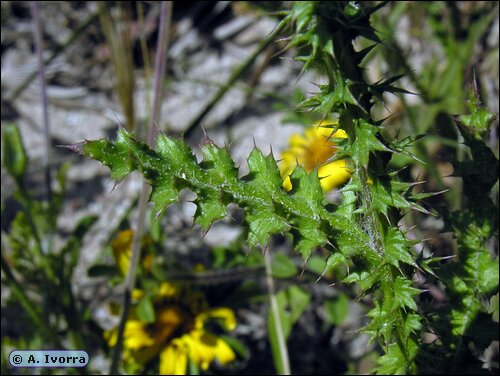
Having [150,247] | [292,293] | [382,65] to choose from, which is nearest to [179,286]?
[150,247]

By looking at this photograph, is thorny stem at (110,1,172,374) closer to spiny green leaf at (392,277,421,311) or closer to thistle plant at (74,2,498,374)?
thistle plant at (74,2,498,374)

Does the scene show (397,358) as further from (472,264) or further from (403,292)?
(472,264)

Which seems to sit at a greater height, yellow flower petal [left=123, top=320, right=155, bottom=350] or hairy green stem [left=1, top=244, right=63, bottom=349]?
hairy green stem [left=1, top=244, right=63, bottom=349]

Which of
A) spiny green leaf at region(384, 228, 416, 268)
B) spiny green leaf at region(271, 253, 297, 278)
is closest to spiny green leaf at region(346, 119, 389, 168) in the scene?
spiny green leaf at region(384, 228, 416, 268)

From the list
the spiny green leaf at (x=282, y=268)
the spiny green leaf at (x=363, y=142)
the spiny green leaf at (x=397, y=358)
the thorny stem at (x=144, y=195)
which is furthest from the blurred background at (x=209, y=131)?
the spiny green leaf at (x=363, y=142)

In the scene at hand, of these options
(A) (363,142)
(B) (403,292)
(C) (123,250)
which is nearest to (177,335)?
(C) (123,250)

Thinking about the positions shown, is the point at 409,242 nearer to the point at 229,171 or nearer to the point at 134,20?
the point at 229,171

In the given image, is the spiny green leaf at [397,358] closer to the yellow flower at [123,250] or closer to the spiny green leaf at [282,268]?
the spiny green leaf at [282,268]
